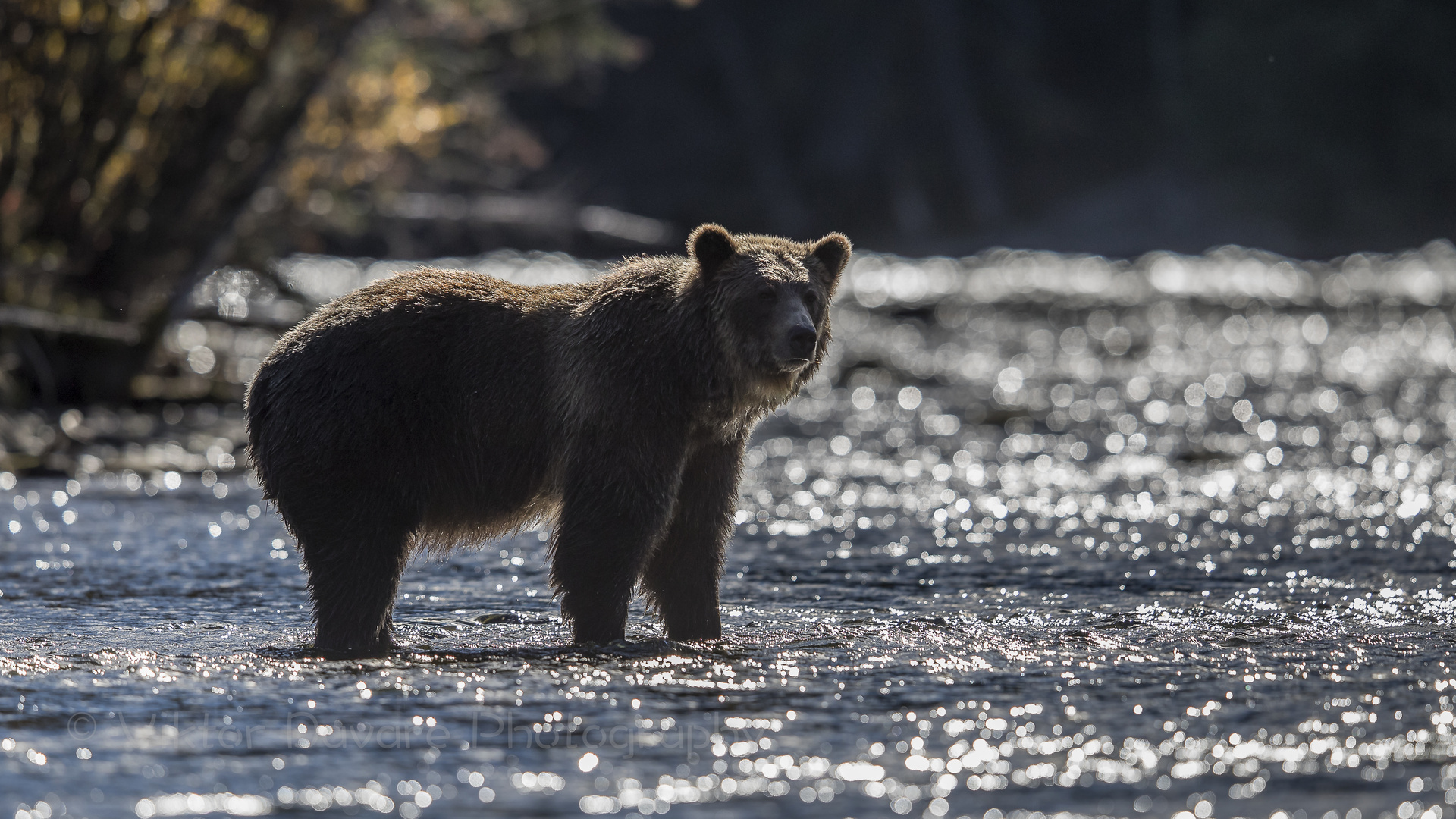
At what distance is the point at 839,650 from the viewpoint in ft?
23.9

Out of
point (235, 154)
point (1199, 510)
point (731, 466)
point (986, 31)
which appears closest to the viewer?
point (731, 466)

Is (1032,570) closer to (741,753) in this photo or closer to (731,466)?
(731,466)

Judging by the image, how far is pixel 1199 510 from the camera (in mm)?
11922

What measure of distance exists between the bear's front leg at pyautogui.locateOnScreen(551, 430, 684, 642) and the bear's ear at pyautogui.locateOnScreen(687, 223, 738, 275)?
30.6 inches

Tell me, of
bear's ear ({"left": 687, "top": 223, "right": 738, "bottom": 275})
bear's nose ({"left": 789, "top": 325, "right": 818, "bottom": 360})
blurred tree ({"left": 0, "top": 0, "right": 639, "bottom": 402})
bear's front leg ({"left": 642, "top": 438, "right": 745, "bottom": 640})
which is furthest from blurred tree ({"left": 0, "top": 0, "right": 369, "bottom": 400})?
bear's nose ({"left": 789, "top": 325, "right": 818, "bottom": 360})

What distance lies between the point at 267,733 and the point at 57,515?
6225 mm

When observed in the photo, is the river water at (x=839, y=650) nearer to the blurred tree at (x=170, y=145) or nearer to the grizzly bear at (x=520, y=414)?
the grizzly bear at (x=520, y=414)

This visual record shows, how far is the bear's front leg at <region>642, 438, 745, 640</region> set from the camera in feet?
24.7

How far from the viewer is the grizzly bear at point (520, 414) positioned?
280 inches

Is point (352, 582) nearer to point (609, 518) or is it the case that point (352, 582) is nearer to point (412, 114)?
point (609, 518)

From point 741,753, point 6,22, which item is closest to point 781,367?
point 741,753

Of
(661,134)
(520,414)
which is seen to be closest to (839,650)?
(520,414)

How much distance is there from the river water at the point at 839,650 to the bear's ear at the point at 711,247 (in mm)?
1721

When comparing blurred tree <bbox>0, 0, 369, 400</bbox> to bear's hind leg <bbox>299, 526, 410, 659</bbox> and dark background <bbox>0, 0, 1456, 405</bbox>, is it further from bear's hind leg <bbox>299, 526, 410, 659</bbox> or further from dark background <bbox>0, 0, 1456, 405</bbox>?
bear's hind leg <bbox>299, 526, 410, 659</bbox>
